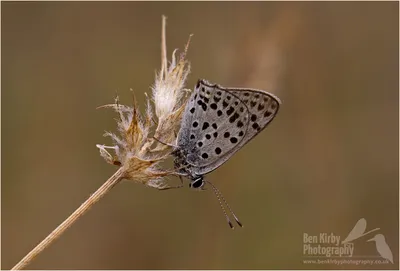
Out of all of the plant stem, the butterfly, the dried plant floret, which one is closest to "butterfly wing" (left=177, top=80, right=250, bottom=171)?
the butterfly

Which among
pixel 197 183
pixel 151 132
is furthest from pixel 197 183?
pixel 151 132

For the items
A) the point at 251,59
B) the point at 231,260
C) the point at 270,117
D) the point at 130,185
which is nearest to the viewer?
the point at 270,117

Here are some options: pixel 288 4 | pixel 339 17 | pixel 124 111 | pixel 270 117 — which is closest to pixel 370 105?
pixel 339 17

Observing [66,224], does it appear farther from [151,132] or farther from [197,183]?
[197,183]

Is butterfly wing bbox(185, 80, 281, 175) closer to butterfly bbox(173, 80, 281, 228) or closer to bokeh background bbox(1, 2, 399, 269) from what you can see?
butterfly bbox(173, 80, 281, 228)

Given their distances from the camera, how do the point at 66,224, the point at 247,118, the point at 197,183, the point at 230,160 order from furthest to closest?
1. the point at 230,160
2. the point at 197,183
3. the point at 247,118
4. the point at 66,224

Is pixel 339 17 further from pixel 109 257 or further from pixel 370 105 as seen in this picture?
pixel 109 257
